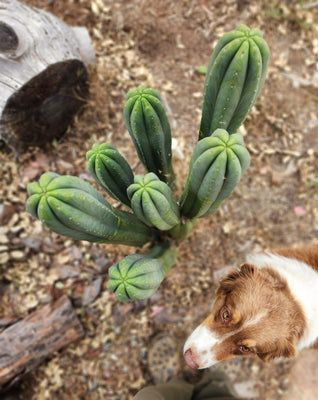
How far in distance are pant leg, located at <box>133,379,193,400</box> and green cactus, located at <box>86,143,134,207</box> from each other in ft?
3.71

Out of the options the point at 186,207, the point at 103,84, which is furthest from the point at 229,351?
Result: the point at 103,84

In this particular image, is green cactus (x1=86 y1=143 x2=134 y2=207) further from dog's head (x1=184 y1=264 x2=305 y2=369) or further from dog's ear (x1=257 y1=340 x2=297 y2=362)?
dog's ear (x1=257 y1=340 x2=297 y2=362)

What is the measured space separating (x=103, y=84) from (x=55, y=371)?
2.23 meters

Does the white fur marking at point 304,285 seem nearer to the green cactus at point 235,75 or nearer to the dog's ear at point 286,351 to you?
the dog's ear at point 286,351

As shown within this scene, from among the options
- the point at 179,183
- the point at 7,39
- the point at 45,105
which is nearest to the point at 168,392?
the point at 179,183

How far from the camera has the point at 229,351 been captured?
175cm

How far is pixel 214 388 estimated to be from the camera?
231cm

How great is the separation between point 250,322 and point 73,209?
1051 mm

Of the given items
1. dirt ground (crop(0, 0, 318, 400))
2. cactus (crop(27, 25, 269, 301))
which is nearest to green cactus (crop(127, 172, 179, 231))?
cactus (crop(27, 25, 269, 301))

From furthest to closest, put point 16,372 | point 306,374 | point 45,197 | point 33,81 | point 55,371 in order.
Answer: point 306,374 → point 55,371 → point 16,372 → point 33,81 → point 45,197

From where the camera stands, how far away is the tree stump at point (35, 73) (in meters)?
1.88

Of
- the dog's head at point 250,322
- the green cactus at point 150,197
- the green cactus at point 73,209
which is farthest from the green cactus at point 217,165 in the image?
the dog's head at point 250,322

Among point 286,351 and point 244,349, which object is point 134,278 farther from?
point 286,351

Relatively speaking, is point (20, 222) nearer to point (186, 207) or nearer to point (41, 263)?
point (41, 263)
